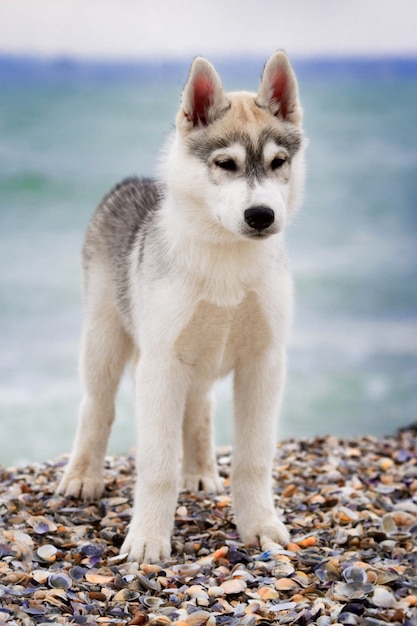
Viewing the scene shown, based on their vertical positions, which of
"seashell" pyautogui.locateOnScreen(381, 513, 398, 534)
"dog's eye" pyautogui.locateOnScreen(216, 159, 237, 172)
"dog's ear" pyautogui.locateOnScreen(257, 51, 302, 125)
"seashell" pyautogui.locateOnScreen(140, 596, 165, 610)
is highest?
"dog's ear" pyautogui.locateOnScreen(257, 51, 302, 125)

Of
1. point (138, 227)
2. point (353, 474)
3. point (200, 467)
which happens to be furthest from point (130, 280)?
point (353, 474)

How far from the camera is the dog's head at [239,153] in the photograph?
422cm

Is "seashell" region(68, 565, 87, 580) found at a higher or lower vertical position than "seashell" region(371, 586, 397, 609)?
lower

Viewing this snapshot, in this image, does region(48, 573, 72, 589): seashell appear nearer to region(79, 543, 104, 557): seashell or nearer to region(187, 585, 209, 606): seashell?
region(79, 543, 104, 557): seashell

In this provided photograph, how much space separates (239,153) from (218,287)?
0.66 m

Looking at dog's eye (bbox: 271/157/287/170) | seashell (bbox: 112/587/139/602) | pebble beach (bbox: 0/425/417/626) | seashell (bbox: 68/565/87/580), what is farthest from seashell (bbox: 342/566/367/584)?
dog's eye (bbox: 271/157/287/170)

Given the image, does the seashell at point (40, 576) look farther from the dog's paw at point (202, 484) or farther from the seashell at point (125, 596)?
the dog's paw at point (202, 484)

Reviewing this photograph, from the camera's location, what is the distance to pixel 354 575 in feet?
14.4

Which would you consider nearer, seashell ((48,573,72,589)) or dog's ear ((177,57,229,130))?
seashell ((48,573,72,589))

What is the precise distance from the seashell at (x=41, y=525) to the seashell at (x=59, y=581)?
0.70 meters

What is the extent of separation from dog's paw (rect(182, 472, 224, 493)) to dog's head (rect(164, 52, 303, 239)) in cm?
193

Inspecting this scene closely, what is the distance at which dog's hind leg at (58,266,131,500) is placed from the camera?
18.8ft

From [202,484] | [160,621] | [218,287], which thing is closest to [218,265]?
[218,287]

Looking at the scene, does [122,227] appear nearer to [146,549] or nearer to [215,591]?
[146,549]
